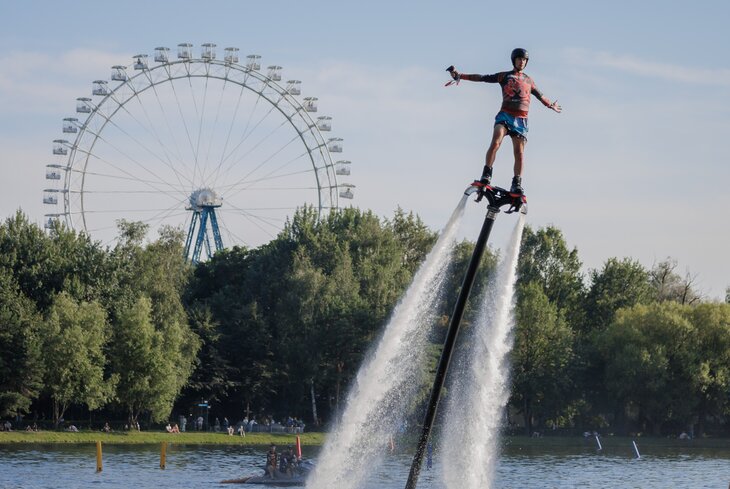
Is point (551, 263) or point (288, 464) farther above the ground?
point (551, 263)

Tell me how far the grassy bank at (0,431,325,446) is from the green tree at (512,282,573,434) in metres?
21.1

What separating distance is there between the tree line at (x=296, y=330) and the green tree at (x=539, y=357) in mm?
150

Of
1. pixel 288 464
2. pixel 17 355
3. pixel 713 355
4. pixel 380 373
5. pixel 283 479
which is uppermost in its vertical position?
pixel 713 355

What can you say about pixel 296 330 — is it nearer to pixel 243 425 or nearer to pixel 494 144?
pixel 243 425

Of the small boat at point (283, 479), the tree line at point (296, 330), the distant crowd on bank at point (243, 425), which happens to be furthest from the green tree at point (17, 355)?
the small boat at point (283, 479)

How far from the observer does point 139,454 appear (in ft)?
324

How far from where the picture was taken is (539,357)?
422 feet

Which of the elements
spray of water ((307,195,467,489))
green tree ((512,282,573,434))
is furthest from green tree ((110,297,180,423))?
spray of water ((307,195,467,489))

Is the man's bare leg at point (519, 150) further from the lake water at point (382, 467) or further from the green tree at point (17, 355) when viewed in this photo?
the green tree at point (17, 355)

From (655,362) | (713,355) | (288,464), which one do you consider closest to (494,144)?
(288,464)

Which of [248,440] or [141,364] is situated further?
[248,440]

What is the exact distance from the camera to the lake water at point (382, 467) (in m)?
76.4

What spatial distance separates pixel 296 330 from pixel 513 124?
106211 millimetres

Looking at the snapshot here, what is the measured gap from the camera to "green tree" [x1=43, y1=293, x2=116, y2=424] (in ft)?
351
